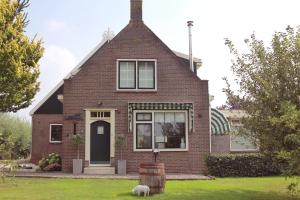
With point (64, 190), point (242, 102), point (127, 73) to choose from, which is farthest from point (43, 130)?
point (242, 102)

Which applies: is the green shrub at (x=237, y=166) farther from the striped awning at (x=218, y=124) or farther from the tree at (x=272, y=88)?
the tree at (x=272, y=88)

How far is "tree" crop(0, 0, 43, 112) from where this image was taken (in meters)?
25.8

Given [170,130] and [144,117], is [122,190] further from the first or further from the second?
[170,130]

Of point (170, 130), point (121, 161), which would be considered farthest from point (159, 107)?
point (121, 161)

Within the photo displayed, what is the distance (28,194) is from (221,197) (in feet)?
22.4

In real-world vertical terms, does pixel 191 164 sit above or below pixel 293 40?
below

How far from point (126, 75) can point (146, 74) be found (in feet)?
3.92

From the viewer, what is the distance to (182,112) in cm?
2888

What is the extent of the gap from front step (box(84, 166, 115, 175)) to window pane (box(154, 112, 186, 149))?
10.0 feet

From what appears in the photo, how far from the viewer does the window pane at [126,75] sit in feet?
95.1

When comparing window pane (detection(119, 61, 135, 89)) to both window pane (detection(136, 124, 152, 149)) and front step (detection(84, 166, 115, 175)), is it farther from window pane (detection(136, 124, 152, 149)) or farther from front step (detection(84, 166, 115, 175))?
front step (detection(84, 166, 115, 175))

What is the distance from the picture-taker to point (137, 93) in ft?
94.7

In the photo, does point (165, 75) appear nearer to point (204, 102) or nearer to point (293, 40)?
point (204, 102)

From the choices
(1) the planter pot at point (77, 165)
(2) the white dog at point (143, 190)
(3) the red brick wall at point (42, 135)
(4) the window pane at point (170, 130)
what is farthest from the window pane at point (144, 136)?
(3) the red brick wall at point (42, 135)
